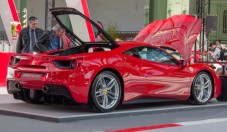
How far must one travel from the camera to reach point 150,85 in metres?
8.95

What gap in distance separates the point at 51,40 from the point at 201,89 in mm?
3167

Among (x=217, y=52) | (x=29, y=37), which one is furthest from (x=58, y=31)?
(x=217, y=52)

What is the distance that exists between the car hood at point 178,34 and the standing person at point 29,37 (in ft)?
14.5

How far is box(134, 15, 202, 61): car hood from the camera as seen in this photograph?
14562mm

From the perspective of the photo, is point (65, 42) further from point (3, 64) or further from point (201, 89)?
point (3, 64)

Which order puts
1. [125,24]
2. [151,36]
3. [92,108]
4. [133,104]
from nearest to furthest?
[92,108], [133,104], [151,36], [125,24]

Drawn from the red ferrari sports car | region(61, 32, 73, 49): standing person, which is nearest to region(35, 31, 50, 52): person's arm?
region(61, 32, 73, 49): standing person

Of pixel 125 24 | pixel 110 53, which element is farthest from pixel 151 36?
pixel 125 24

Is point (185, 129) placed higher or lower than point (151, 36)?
lower

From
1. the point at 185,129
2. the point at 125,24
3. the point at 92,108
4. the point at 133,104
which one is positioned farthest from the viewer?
the point at 125,24

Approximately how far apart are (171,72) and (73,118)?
2417 mm

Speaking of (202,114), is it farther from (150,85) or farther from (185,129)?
(185,129)

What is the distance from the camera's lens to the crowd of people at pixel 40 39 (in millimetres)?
10242

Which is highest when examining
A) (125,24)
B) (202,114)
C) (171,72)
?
(125,24)
